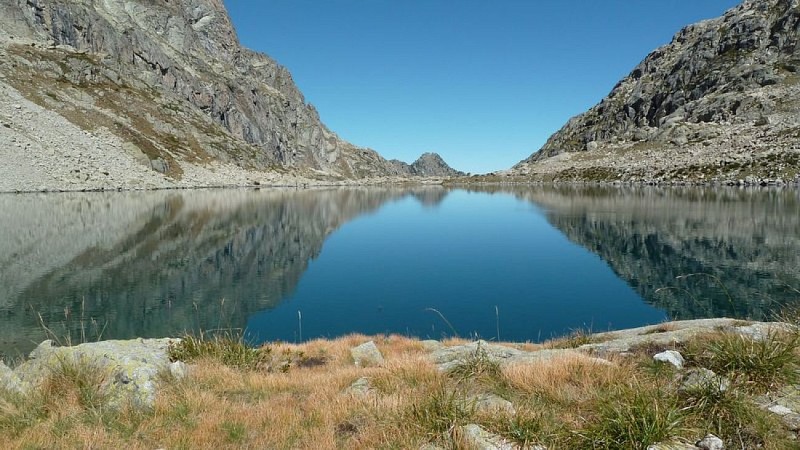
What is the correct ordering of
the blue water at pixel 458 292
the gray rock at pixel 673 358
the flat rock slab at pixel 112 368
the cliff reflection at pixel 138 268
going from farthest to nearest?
the blue water at pixel 458 292
the cliff reflection at pixel 138 268
the flat rock slab at pixel 112 368
the gray rock at pixel 673 358

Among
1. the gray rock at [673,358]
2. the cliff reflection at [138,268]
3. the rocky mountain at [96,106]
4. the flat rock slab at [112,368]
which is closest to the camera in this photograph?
the gray rock at [673,358]

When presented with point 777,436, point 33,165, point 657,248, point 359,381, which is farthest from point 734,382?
point 33,165

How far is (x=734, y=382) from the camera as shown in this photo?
6.93 m

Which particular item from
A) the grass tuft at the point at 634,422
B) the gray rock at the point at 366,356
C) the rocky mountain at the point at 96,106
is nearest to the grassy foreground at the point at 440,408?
the grass tuft at the point at 634,422

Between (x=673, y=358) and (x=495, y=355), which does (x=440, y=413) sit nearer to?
(x=495, y=355)

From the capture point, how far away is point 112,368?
866cm

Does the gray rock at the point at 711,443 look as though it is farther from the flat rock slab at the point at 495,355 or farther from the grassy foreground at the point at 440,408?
the flat rock slab at the point at 495,355

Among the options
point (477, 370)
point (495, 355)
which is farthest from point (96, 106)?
point (477, 370)

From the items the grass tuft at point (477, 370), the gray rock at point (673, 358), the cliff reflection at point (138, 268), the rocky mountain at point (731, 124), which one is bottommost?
the cliff reflection at point (138, 268)

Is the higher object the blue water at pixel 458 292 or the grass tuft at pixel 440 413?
the grass tuft at pixel 440 413

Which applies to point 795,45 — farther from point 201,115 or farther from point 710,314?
point 201,115

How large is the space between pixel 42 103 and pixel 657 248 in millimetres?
145717

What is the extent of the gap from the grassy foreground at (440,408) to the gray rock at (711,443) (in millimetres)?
136

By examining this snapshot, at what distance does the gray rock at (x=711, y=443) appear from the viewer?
5.68 metres
